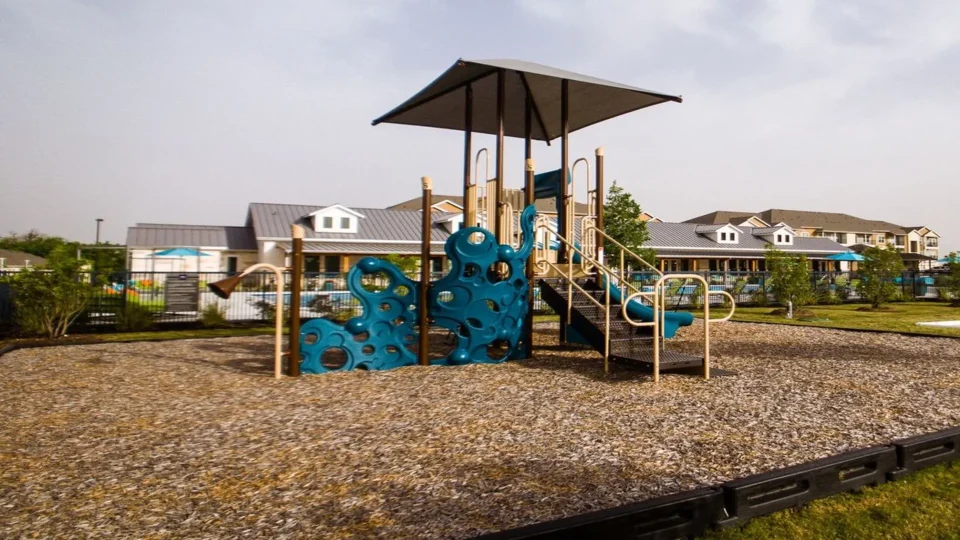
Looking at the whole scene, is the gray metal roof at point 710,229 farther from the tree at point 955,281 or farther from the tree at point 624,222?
the tree at point 955,281

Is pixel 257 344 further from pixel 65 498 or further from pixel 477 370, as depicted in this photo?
pixel 65 498

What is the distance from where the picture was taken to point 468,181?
973cm

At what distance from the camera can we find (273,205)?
1341 inches

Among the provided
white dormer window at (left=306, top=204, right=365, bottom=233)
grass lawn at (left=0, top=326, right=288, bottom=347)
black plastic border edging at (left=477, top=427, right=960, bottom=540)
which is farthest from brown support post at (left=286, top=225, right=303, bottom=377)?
white dormer window at (left=306, top=204, right=365, bottom=233)

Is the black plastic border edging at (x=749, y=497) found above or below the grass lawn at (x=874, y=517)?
above

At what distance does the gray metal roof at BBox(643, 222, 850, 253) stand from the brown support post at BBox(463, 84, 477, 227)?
102 ft

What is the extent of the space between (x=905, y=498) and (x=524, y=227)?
18.8 feet

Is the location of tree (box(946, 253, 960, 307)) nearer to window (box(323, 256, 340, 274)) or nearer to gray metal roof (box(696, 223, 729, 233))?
gray metal roof (box(696, 223, 729, 233))

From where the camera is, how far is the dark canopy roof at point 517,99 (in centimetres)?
896

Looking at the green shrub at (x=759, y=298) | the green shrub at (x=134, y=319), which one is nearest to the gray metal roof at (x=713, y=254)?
the green shrub at (x=759, y=298)

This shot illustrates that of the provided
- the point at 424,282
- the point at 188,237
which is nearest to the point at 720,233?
the point at 188,237

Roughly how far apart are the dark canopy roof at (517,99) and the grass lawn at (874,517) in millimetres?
6441

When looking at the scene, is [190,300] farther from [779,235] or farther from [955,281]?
[779,235]

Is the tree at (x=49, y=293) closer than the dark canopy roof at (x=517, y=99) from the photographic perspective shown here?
No
